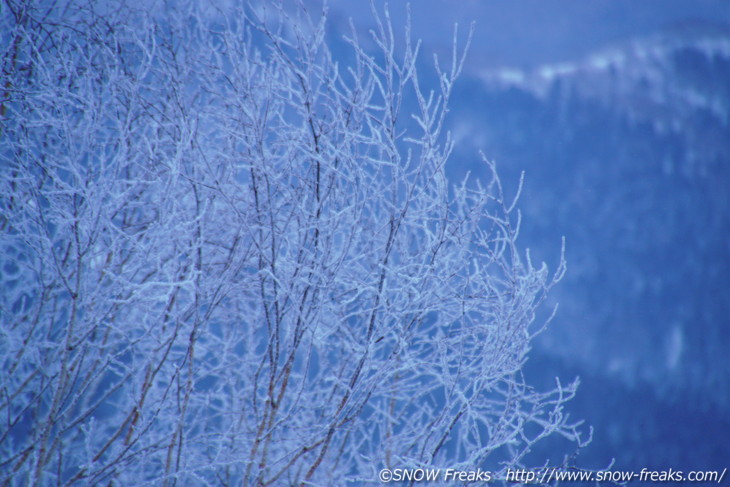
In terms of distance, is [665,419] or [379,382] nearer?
[379,382]

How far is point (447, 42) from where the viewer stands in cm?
1384

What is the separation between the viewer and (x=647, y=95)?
14172 mm

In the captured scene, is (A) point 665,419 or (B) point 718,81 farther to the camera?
(B) point 718,81

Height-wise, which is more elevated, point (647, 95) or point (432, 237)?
point (647, 95)

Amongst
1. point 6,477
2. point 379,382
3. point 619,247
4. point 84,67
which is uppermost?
point 619,247

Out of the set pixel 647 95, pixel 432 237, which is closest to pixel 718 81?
pixel 647 95

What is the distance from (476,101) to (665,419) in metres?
10.5

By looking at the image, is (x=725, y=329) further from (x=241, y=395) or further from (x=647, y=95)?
(x=241, y=395)

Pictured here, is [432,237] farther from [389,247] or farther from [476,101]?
[476,101]

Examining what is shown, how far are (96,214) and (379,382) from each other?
1.34 m

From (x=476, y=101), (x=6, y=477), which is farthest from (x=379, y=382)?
(x=476, y=101)

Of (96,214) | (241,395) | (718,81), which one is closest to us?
(96,214)

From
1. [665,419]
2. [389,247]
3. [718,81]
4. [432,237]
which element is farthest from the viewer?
[718,81]

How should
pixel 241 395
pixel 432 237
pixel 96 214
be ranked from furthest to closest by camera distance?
pixel 241 395 < pixel 432 237 < pixel 96 214
